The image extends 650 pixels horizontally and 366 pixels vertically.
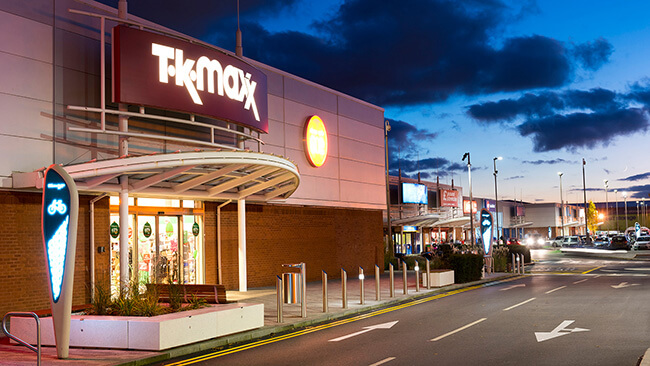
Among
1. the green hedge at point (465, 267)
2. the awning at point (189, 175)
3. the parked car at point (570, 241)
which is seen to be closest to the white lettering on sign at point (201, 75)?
the awning at point (189, 175)

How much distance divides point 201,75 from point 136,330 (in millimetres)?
9962

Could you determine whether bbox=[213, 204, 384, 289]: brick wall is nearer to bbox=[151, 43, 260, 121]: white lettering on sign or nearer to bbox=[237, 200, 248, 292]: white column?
bbox=[237, 200, 248, 292]: white column

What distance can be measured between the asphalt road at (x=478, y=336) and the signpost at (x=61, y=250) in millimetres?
1969

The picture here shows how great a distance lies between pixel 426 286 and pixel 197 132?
1091 cm

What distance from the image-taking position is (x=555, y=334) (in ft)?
43.5

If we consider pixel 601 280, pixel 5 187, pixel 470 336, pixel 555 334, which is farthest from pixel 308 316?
pixel 601 280

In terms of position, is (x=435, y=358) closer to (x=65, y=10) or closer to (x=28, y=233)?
(x=28, y=233)

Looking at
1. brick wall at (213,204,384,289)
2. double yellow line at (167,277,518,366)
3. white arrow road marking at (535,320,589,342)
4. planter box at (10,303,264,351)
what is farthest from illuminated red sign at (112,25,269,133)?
white arrow road marking at (535,320,589,342)

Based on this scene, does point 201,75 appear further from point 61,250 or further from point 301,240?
point 301,240

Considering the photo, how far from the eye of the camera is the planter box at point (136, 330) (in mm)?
12023

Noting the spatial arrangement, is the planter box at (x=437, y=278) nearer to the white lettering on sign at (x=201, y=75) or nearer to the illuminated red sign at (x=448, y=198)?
the white lettering on sign at (x=201, y=75)

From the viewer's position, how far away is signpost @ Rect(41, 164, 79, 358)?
11.1m

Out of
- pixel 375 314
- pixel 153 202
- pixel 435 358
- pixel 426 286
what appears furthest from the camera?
pixel 426 286

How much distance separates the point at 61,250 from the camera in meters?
11.2
